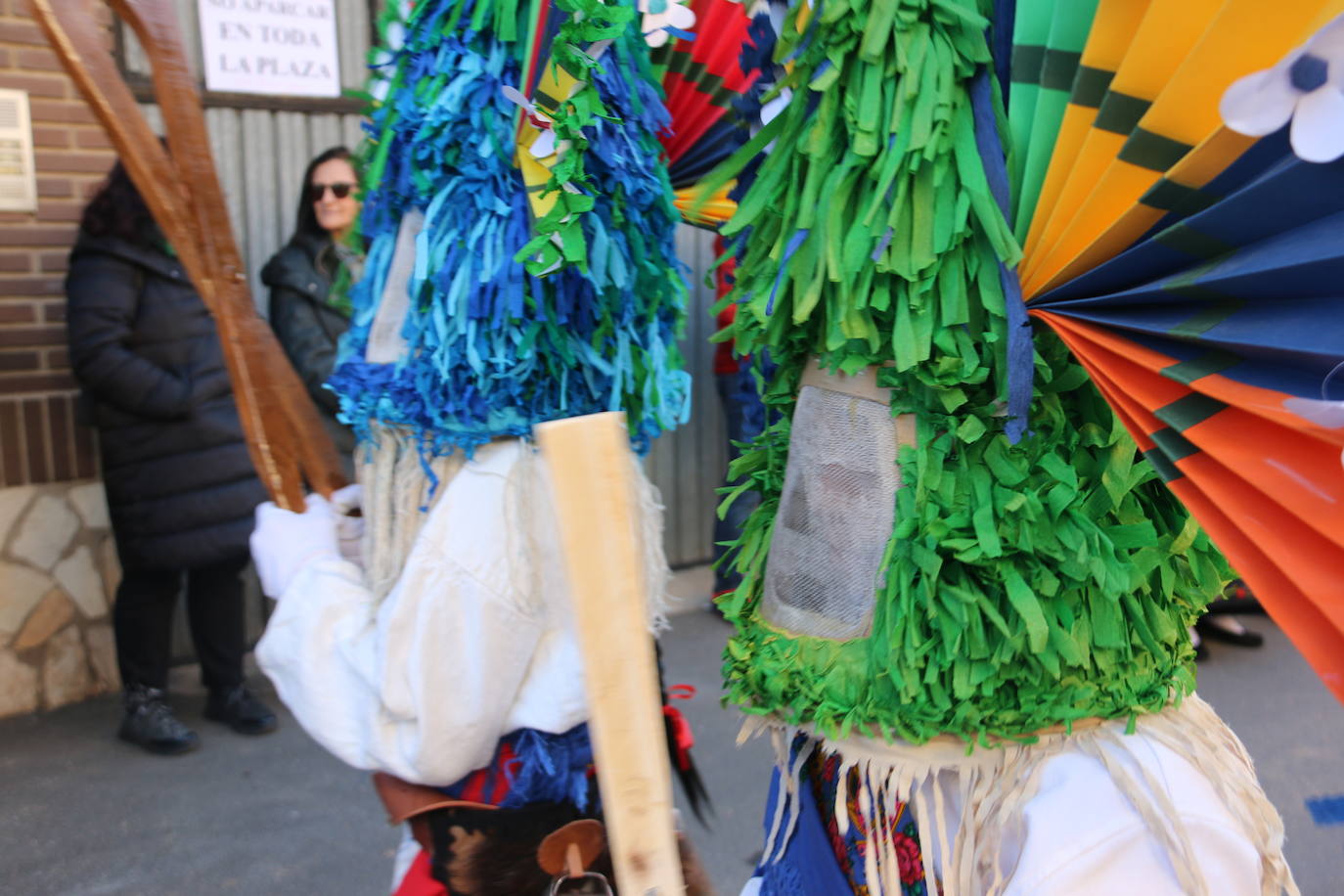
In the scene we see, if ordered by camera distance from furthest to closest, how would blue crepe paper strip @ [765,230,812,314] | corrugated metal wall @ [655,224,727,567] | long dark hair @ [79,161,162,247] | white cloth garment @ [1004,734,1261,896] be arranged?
corrugated metal wall @ [655,224,727,567]
long dark hair @ [79,161,162,247]
blue crepe paper strip @ [765,230,812,314]
white cloth garment @ [1004,734,1261,896]

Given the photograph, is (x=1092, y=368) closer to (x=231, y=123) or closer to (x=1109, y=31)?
(x=1109, y=31)

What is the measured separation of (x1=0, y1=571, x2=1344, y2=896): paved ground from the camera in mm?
2938

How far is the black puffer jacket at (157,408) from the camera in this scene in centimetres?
339

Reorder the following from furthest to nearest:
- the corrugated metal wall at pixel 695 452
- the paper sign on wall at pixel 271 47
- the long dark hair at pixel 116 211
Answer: the corrugated metal wall at pixel 695 452 → the paper sign on wall at pixel 271 47 → the long dark hair at pixel 116 211

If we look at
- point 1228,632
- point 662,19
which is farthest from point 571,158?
point 1228,632

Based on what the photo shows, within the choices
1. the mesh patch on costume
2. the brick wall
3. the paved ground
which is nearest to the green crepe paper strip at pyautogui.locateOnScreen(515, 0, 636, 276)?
the mesh patch on costume

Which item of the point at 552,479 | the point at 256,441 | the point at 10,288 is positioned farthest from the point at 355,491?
the point at 10,288

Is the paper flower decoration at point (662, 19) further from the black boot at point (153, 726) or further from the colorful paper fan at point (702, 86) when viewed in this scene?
the black boot at point (153, 726)

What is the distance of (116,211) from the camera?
338 centimetres

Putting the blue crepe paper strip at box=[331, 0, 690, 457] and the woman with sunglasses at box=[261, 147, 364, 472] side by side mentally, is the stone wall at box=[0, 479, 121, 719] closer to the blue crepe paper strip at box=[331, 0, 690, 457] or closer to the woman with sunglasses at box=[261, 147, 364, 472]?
the woman with sunglasses at box=[261, 147, 364, 472]

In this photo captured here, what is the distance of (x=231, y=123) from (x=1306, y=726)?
181 inches

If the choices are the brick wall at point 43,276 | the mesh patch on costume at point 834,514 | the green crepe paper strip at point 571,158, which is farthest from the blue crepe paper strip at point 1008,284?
the brick wall at point 43,276

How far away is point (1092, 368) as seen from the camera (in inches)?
40.1

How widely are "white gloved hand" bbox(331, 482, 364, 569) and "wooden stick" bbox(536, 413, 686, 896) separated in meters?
0.92
